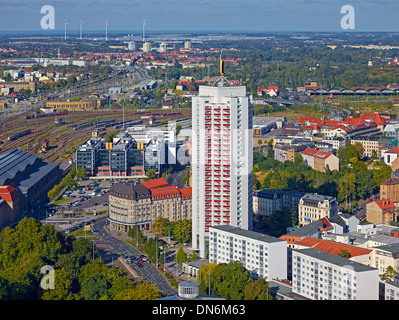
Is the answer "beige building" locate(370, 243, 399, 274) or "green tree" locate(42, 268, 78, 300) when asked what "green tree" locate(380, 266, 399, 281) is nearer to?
"beige building" locate(370, 243, 399, 274)

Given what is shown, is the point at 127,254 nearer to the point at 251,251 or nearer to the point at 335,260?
the point at 251,251

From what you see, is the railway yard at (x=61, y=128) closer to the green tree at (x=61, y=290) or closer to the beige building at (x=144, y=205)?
the beige building at (x=144, y=205)

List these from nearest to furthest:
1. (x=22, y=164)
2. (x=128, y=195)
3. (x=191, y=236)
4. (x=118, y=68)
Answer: (x=191, y=236) → (x=128, y=195) → (x=22, y=164) → (x=118, y=68)

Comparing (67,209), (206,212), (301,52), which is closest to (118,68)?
(301,52)

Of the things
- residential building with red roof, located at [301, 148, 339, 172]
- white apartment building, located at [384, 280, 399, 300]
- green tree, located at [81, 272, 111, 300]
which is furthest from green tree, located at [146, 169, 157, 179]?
white apartment building, located at [384, 280, 399, 300]

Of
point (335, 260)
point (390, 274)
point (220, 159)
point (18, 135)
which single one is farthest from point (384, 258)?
point (18, 135)
